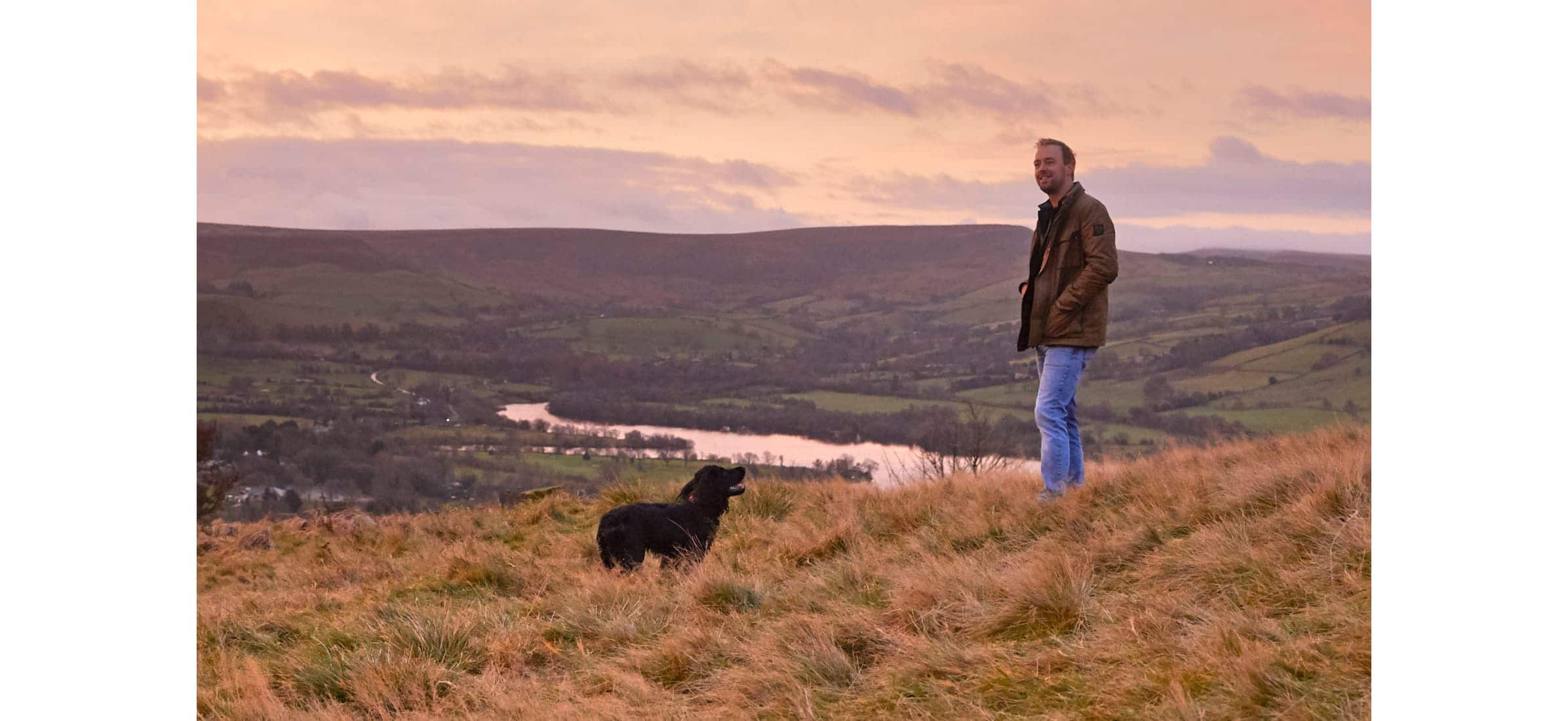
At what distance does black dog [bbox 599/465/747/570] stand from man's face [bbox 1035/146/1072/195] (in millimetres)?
2731

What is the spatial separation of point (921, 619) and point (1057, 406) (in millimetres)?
2397

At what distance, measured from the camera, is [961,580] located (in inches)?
192

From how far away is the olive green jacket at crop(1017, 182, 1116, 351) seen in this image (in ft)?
20.8

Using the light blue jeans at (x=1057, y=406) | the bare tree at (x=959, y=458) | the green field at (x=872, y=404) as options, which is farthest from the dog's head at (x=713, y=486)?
the green field at (x=872, y=404)

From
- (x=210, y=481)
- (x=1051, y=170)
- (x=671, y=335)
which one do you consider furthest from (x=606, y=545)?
(x=671, y=335)

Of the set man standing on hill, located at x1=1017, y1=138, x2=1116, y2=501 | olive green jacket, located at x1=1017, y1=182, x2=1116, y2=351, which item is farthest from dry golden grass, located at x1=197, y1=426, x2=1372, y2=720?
olive green jacket, located at x1=1017, y1=182, x2=1116, y2=351

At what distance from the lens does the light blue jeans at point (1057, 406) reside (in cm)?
648

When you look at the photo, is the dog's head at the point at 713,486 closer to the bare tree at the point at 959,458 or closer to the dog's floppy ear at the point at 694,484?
the dog's floppy ear at the point at 694,484

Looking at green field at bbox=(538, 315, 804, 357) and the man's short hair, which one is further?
green field at bbox=(538, 315, 804, 357)

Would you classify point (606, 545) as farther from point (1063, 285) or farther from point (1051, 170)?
point (1051, 170)

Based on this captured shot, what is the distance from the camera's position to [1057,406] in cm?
652

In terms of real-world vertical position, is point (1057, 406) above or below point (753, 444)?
above

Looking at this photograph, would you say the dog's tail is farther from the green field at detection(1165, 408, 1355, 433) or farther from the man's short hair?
the green field at detection(1165, 408, 1355, 433)
